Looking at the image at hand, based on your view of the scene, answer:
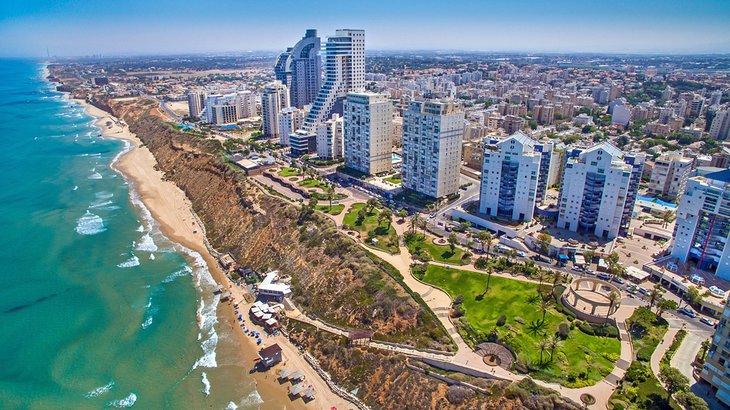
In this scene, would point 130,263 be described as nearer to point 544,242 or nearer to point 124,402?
point 124,402

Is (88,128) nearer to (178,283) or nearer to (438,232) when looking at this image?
(178,283)

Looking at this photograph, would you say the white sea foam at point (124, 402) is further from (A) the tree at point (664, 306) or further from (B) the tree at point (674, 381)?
(A) the tree at point (664, 306)

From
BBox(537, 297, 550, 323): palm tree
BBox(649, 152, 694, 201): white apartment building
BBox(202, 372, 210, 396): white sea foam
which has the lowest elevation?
BBox(202, 372, 210, 396): white sea foam

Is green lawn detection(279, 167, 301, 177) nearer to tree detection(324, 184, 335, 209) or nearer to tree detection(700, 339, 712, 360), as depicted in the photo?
tree detection(324, 184, 335, 209)

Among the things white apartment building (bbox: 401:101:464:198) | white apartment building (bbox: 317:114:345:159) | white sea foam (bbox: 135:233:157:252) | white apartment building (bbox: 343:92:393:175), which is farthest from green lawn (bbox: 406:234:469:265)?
white sea foam (bbox: 135:233:157:252)

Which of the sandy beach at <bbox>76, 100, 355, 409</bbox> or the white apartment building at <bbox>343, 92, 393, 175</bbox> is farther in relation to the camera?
the white apartment building at <bbox>343, 92, 393, 175</bbox>

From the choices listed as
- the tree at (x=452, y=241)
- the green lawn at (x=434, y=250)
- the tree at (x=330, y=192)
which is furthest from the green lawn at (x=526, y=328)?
the tree at (x=330, y=192)
